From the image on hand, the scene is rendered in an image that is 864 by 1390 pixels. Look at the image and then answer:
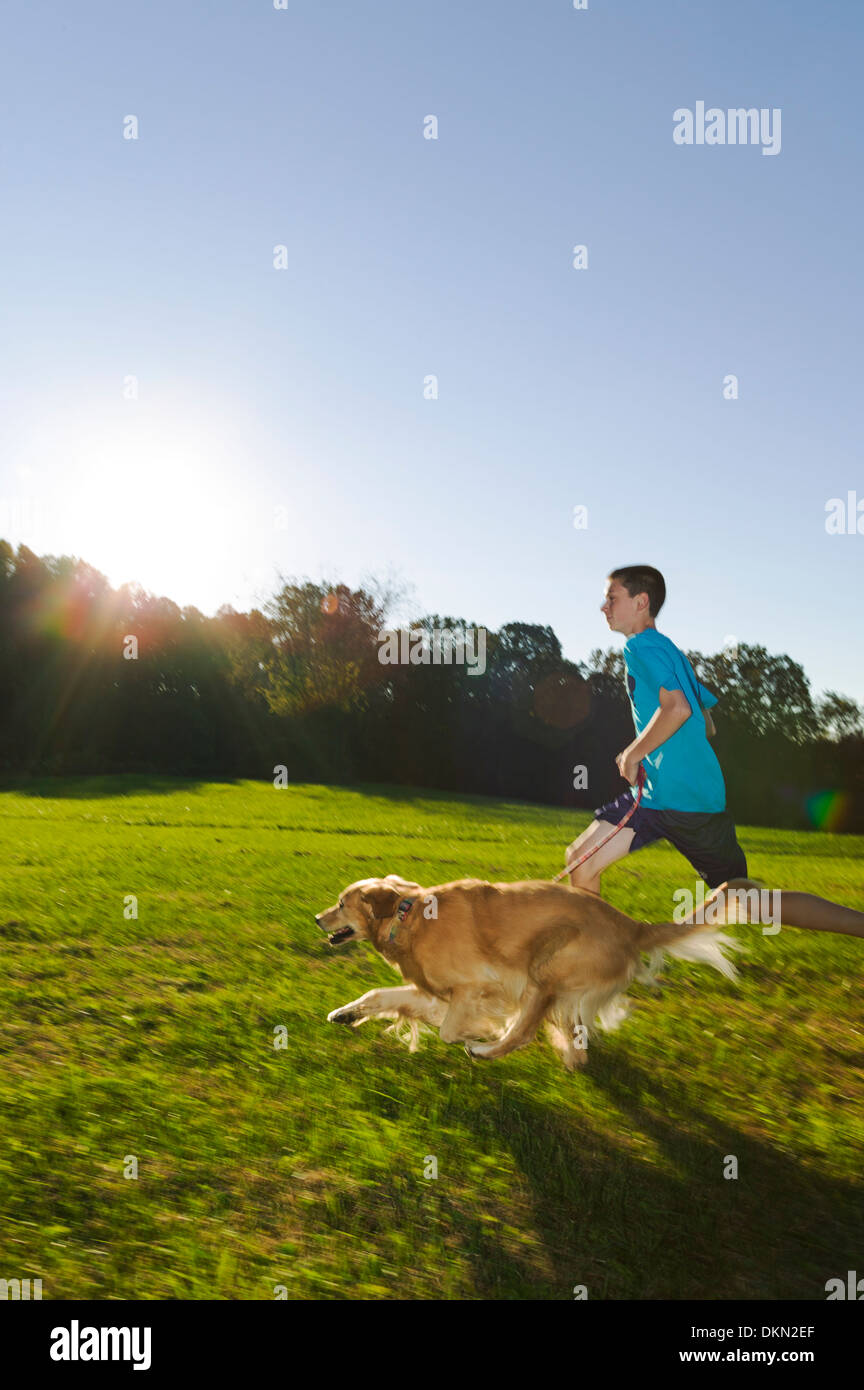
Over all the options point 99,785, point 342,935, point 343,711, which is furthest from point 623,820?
point 343,711

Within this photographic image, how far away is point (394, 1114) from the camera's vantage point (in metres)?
4.46

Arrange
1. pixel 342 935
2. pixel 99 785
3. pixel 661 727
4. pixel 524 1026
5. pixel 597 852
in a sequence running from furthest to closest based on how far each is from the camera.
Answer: pixel 99 785 < pixel 342 935 < pixel 597 852 < pixel 661 727 < pixel 524 1026

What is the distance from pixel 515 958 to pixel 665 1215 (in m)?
1.66

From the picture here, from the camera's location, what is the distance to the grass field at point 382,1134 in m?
3.24

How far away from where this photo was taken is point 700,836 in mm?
5371

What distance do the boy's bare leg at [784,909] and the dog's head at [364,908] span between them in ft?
5.47

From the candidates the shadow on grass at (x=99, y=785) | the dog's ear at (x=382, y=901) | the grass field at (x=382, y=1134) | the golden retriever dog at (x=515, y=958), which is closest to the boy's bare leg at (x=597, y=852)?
the golden retriever dog at (x=515, y=958)

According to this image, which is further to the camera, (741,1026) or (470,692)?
(470,692)

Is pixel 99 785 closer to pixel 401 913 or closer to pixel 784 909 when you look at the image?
pixel 401 913

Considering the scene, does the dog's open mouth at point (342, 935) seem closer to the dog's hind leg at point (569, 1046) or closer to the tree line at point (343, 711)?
the dog's hind leg at point (569, 1046)
